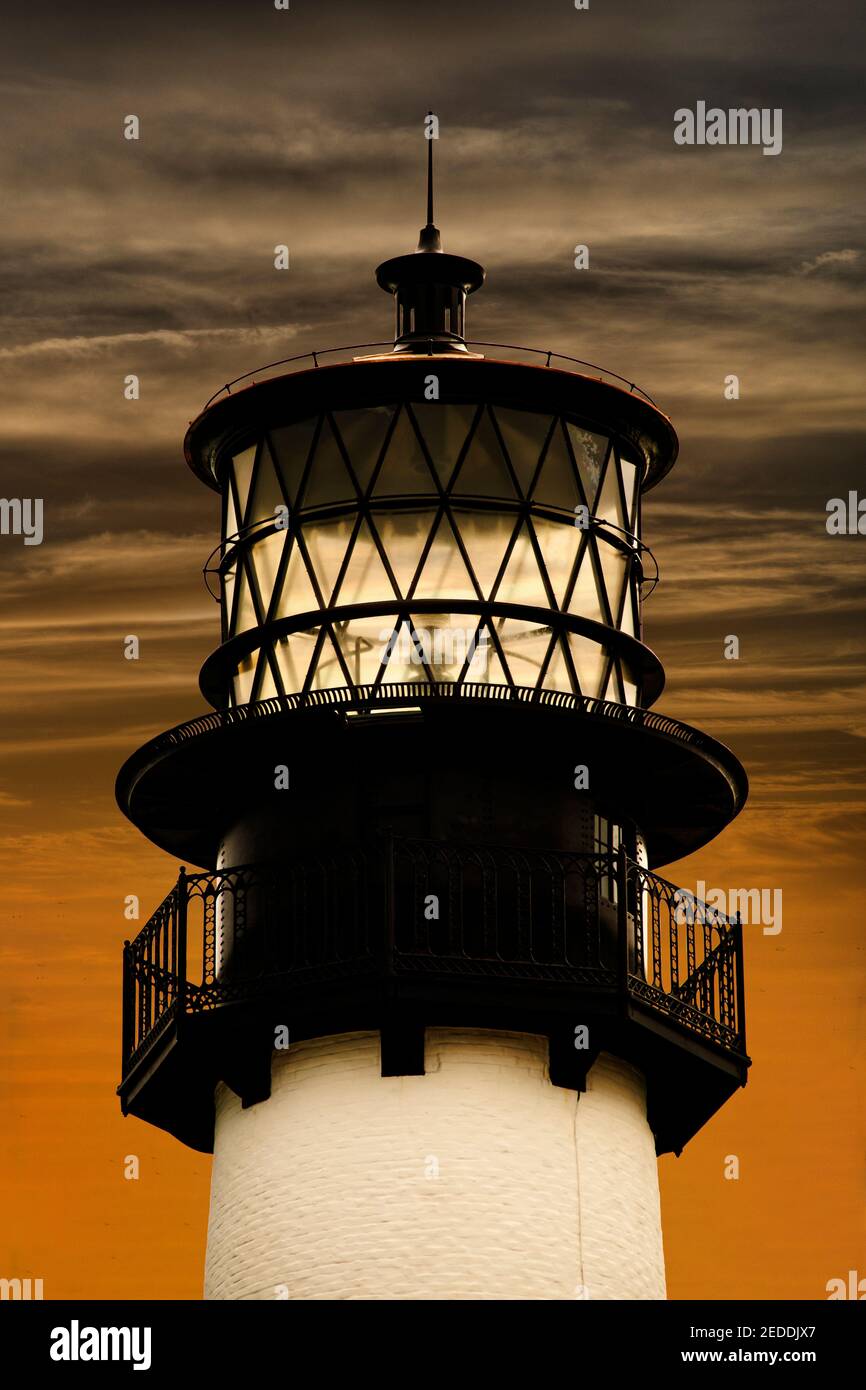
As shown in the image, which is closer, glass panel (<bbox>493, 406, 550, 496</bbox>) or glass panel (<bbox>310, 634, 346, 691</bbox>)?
glass panel (<bbox>310, 634, 346, 691</bbox>)

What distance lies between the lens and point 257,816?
3612cm

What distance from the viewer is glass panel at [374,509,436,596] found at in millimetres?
35656

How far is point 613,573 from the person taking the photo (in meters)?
36.8

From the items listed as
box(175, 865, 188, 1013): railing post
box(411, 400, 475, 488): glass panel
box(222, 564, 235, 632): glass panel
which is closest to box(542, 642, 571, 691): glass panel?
box(411, 400, 475, 488): glass panel

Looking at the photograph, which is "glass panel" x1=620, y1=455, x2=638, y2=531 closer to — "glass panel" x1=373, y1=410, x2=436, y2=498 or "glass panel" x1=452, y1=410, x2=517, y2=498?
"glass panel" x1=452, y1=410, x2=517, y2=498

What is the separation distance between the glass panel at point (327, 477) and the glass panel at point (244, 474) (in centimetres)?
97

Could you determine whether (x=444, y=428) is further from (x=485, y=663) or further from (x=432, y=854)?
(x=432, y=854)

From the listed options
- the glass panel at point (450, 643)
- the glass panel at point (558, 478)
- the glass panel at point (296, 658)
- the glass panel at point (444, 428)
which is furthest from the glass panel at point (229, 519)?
the glass panel at point (558, 478)

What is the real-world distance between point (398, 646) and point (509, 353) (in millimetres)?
3750

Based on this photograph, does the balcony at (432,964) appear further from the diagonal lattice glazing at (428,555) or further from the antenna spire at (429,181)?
the antenna spire at (429,181)

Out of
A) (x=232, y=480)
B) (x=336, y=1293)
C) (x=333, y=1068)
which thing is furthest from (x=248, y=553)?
(x=336, y=1293)

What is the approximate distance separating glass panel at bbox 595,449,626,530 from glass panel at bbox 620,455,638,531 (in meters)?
0.17
